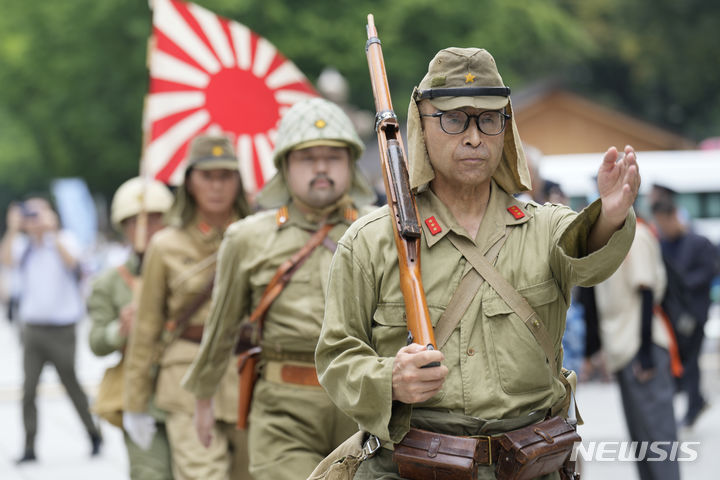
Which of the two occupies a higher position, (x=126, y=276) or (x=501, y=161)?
(x=501, y=161)

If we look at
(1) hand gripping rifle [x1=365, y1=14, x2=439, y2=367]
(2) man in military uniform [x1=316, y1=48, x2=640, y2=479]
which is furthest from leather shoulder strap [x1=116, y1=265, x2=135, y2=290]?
(2) man in military uniform [x1=316, y1=48, x2=640, y2=479]

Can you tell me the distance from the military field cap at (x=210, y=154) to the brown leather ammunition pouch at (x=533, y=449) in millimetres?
3224

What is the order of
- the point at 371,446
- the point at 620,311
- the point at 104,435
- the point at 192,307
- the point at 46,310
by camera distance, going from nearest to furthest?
the point at 371,446 → the point at 192,307 → the point at 620,311 → the point at 46,310 → the point at 104,435

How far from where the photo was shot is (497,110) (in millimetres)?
3307

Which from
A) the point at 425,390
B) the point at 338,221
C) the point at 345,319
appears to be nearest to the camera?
the point at 425,390

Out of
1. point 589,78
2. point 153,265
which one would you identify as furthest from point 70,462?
point 589,78

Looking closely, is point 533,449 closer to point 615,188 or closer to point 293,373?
point 615,188

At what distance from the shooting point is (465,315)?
10.5 feet

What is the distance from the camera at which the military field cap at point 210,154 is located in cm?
605

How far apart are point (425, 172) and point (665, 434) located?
3.58m

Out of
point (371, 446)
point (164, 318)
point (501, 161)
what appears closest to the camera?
point (371, 446)

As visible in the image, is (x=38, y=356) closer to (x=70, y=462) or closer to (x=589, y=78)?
(x=70, y=462)

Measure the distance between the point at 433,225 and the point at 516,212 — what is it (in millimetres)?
267

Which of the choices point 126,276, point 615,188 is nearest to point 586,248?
point 615,188
